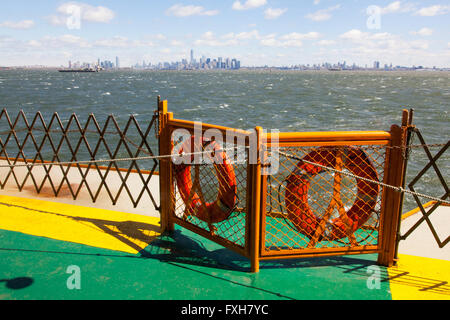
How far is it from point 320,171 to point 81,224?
349cm

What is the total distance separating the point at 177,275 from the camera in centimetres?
449

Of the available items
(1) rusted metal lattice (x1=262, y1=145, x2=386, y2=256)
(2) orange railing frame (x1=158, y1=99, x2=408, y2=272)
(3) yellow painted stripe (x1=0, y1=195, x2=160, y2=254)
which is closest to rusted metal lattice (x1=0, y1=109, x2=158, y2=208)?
(3) yellow painted stripe (x1=0, y1=195, x2=160, y2=254)

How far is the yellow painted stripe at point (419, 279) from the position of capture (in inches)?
163

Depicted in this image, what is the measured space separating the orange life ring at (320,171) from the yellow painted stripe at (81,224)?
6.61 ft

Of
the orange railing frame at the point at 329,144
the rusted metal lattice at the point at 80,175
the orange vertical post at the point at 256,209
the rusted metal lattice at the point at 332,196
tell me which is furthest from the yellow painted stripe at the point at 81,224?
the rusted metal lattice at the point at 332,196

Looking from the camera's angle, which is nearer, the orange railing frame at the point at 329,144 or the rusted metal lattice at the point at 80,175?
the orange railing frame at the point at 329,144

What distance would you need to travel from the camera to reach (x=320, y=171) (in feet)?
15.4

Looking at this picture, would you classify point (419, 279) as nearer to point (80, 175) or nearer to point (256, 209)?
point (256, 209)

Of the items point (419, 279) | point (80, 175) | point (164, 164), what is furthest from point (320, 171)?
point (80, 175)

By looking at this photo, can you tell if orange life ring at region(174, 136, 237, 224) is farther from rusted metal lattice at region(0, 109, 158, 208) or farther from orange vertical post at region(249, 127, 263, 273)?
rusted metal lattice at region(0, 109, 158, 208)

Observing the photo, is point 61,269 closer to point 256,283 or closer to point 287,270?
point 256,283

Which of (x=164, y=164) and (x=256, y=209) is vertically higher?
(x=164, y=164)

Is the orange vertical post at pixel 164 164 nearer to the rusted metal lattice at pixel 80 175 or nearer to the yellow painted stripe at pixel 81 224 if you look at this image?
the yellow painted stripe at pixel 81 224
